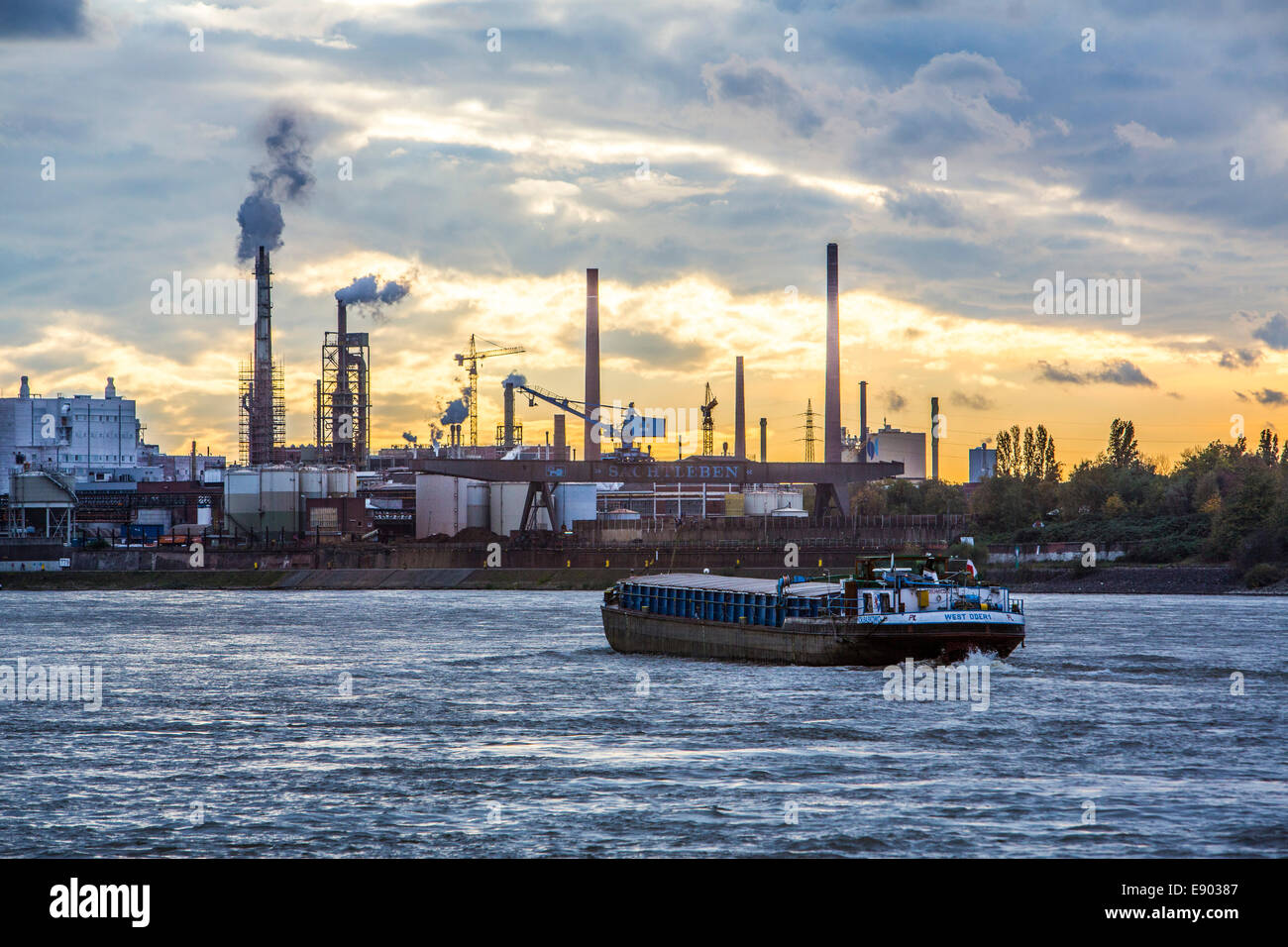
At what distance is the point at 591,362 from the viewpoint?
161m

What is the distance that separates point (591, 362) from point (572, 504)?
18214mm

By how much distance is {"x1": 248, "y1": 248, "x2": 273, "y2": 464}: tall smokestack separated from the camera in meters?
145

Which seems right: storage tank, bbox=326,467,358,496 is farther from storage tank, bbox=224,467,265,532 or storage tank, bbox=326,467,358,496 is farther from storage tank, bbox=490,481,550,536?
storage tank, bbox=490,481,550,536

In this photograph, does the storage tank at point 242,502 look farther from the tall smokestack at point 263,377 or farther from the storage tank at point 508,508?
the storage tank at point 508,508

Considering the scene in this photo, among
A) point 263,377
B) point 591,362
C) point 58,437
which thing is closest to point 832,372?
point 591,362

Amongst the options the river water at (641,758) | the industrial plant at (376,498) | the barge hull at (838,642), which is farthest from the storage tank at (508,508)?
the barge hull at (838,642)

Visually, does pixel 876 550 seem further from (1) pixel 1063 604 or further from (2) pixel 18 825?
(2) pixel 18 825

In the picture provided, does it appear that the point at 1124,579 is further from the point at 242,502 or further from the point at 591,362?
the point at 242,502

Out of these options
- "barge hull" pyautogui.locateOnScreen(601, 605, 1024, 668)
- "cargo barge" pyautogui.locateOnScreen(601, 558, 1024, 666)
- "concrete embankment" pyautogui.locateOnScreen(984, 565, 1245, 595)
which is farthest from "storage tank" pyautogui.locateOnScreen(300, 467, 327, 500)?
"barge hull" pyautogui.locateOnScreen(601, 605, 1024, 668)

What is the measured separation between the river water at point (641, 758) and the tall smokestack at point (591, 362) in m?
108

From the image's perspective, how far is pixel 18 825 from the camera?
21516mm

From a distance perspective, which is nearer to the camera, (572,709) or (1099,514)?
(572,709)
